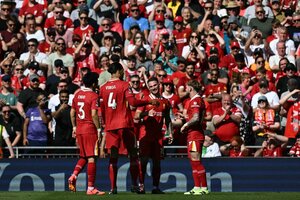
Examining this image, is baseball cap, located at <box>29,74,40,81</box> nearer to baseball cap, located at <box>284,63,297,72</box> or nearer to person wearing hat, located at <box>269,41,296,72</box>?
person wearing hat, located at <box>269,41,296,72</box>

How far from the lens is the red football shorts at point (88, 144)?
20.9 meters

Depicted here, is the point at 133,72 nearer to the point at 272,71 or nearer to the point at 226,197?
the point at 272,71

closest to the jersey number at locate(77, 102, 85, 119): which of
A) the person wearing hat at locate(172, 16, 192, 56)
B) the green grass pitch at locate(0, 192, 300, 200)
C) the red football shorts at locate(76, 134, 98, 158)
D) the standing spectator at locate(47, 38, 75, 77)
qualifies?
the red football shorts at locate(76, 134, 98, 158)

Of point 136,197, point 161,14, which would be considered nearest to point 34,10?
point 161,14

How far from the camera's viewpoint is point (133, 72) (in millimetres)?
26969

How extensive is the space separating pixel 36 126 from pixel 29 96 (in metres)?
1.22

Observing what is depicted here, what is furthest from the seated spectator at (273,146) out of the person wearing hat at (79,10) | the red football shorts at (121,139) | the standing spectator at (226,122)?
the person wearing hat at (79,10)

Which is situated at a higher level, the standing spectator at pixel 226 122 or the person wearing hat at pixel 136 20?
the person wearing hat at pixel 136 20

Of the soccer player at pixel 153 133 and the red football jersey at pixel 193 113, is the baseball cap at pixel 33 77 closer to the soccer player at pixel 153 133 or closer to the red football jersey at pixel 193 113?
the soccer player at pixel 153 133

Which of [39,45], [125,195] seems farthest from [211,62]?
[125,195]

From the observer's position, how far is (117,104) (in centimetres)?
2061

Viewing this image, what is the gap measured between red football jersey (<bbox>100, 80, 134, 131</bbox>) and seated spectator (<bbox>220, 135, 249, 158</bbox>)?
459cm

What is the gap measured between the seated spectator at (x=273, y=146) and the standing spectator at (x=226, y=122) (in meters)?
0.72

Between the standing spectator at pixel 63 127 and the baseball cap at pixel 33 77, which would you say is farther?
the baseball cap at pixel 33 77
